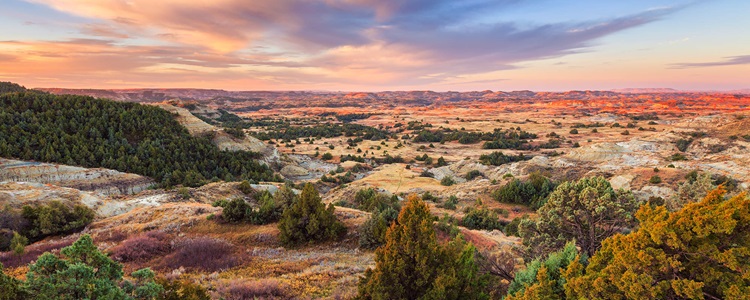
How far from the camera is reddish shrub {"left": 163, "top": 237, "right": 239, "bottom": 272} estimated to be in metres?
12.9

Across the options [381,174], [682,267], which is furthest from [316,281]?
[381,174]

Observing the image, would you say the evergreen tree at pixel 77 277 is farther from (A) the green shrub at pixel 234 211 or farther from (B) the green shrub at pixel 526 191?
(B) the green shrub at pixel 526 191

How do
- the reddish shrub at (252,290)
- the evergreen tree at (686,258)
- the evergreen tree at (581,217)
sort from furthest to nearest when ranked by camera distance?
the evergreen tree at (581,217)
the reddish shrub at (252,290)
the evergreen tree at (686,258)

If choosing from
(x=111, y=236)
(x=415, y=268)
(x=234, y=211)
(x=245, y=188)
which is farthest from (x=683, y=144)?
(x=111, y=236)

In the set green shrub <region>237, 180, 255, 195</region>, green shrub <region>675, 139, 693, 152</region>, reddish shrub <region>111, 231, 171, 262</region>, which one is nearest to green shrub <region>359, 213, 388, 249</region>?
reddish shrub <region>111, 231, 171, 262</region>

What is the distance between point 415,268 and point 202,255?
10.1 meters

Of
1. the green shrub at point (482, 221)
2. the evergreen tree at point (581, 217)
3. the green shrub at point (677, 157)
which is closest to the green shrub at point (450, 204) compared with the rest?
the green shrub at point (482, 221)

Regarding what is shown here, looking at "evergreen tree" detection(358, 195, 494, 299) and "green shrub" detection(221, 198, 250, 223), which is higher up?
"evergreen tree" detection(358, 195, 494, 299)

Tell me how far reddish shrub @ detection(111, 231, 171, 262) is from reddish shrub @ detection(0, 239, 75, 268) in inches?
112

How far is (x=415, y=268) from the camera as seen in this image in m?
7.62

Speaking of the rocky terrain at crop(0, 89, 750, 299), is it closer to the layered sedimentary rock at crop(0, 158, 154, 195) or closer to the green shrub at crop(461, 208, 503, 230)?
the layered sedimentary rock at crop(0, 158, 154, 195)

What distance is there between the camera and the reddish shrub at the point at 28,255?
13016 mm

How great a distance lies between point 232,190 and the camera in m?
28.8

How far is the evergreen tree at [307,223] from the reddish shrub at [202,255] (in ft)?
8.31
